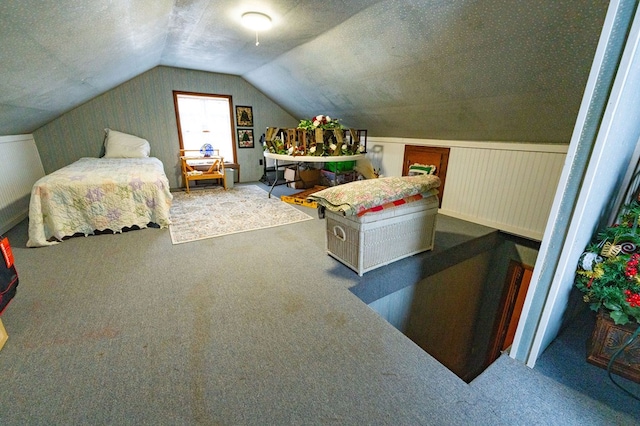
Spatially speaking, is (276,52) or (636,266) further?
(276,52)

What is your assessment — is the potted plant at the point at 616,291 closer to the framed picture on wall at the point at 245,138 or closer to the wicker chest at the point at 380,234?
the wicker chest at the point at 380,234

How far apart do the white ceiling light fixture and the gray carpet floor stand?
2310mm

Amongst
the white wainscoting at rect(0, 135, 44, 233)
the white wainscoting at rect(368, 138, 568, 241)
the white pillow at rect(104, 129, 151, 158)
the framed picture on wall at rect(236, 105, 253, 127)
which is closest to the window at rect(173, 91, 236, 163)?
the framed picture on wall at rect(236, 105, 253, 127)

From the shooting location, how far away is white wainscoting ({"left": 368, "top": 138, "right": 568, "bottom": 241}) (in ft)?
8.24

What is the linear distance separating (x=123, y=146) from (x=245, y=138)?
2.03m

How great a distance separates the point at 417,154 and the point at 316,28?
2.08m

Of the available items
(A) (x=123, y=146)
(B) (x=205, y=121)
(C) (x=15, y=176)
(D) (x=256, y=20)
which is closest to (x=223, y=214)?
(D) (x=256, y=20)

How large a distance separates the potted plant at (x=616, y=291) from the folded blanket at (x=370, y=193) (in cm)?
96

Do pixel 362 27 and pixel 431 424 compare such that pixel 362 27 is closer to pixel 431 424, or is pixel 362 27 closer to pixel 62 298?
pixel 431 424

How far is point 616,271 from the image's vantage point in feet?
3.52

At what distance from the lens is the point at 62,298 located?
1.65 m

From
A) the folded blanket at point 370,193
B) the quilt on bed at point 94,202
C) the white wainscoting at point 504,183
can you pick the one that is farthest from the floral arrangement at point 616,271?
the quilt on bed at point 94,202

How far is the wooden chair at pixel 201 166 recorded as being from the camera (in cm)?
430

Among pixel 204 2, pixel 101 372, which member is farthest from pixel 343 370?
pixel 204 2
